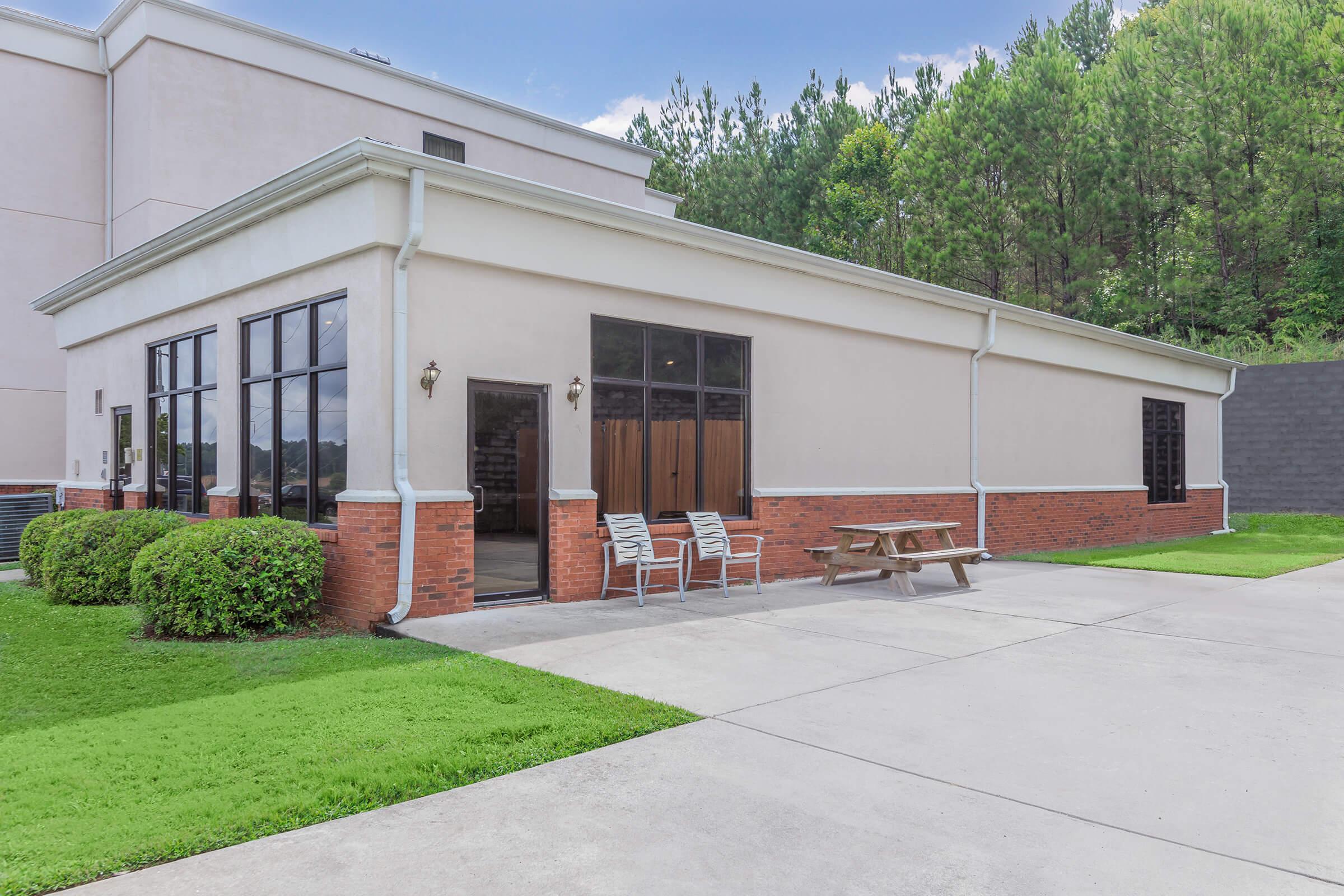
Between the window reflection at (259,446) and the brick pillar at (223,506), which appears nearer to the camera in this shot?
the window reflection at (259,446)

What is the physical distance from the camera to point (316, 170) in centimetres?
799

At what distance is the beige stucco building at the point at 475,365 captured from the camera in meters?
8.10

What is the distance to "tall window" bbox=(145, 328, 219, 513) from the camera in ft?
34.2

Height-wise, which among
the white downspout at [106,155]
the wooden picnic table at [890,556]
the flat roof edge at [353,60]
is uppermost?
the flat roof edge at [353,60]

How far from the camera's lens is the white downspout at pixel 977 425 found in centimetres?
1390

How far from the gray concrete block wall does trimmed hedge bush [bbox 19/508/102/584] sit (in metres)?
22.2

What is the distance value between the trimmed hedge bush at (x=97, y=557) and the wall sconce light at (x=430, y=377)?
3.26 metres

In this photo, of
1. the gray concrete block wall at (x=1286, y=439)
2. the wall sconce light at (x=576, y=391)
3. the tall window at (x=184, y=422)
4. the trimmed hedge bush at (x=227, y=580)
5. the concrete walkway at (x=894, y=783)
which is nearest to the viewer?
the concrete walkway at (x=894, y=783)

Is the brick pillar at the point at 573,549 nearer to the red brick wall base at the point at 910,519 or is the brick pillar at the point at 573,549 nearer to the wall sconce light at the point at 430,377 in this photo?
the red brick wall base at the point at 910,519

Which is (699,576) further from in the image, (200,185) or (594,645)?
(200,185)

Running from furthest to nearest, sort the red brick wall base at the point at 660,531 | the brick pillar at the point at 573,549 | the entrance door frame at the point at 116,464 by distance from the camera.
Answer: the entrance door frame at the point at 116,464
the brick pillar at the point at 573,549
the red brick wall base at the point at 660,531

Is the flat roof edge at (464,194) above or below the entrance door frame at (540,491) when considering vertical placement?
above

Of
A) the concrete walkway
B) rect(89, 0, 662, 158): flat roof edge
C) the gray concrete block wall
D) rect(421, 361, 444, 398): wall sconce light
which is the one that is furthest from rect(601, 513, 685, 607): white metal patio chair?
A: the gray concrete block wall

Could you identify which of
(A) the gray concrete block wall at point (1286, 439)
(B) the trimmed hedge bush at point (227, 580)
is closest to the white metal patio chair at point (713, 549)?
(B) the trimmed hedge bush at point (227, 580)
